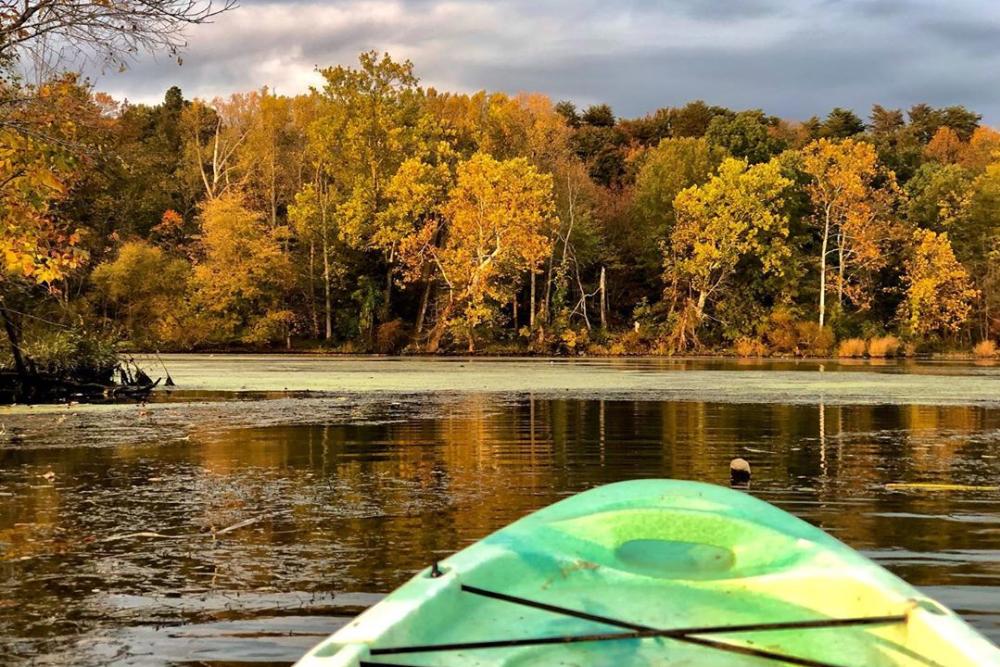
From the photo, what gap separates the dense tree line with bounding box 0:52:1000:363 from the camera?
44312mm

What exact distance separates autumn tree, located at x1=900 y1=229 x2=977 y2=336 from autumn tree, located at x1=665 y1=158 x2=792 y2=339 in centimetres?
547

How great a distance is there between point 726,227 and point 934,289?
9.05m

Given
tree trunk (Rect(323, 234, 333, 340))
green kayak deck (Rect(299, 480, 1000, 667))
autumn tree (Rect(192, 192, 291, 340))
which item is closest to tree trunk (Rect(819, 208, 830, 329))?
tree trunk (Rect(323, 234, 333, 340))

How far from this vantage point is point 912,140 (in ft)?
207

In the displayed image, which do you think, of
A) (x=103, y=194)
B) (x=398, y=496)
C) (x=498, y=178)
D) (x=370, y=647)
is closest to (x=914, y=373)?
(x=498, y=178)

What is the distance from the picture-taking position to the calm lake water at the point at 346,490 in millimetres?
4887

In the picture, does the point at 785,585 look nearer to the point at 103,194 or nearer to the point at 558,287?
the point at 558,287

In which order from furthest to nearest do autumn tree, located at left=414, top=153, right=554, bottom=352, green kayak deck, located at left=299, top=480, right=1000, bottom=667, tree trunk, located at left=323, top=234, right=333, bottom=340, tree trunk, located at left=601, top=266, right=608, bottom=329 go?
tree trunk, located at left=601, top=266, right=608, bottom=329
tree trunk, located at left=323, top=234, right=333, bottom=340
autumn tree, located at left=414, top=153, right=554, bottom=352
green kayak deck, located at left=299, top=480, right=1000, bottom=667

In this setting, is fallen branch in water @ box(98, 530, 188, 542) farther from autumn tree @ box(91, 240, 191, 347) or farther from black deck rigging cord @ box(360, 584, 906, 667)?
autumn tree @ box(91, 240, 191, 347)

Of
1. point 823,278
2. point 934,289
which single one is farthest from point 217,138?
point 934,289

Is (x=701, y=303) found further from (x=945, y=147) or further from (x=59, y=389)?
(x=59, y=389)

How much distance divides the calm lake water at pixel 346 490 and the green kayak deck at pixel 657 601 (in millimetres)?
898

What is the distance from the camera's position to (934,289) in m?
43.8

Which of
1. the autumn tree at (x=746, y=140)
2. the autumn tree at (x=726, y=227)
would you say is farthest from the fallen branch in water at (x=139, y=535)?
the autumn tree at (x=746, y=140)
